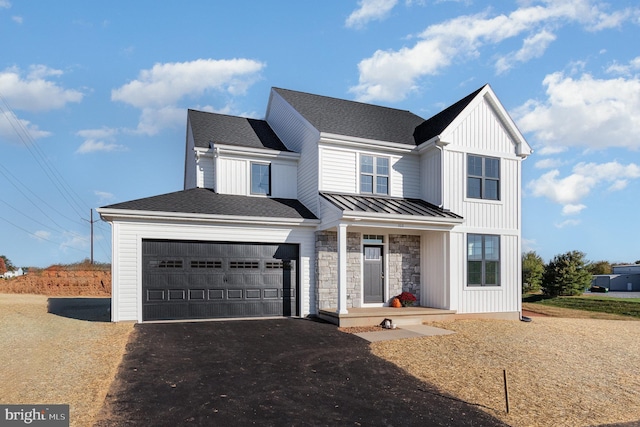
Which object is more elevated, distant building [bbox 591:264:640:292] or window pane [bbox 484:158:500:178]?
window pane [bbox 484:158:500:178]

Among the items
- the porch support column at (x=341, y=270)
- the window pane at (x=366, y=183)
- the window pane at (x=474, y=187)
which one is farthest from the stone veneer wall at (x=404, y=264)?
the porch support column at (x=341, y=270)

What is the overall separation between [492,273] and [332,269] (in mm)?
5931

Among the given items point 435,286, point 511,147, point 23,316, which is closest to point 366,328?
point 435,286

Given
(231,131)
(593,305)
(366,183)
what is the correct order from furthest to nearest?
(593,305) < (231,131) < (366,183)

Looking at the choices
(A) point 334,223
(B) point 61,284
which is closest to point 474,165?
(A) point 334,223

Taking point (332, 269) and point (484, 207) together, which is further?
point (484, 207)

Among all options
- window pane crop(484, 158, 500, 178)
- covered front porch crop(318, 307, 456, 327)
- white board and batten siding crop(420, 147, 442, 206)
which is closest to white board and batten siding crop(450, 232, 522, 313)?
covered front porch crop(318, 307, 456, 327)

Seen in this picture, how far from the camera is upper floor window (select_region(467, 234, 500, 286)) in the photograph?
583 inches

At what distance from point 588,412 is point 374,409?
3.14 meters

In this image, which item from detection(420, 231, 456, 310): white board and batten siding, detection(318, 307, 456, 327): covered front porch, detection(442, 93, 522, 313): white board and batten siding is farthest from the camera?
→ detection(442, 93, 522, 313): white board and batten siding

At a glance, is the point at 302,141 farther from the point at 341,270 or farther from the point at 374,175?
the point at 341,270

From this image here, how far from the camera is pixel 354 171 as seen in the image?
14.9 metres

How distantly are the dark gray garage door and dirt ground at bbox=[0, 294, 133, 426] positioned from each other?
1.45 metres

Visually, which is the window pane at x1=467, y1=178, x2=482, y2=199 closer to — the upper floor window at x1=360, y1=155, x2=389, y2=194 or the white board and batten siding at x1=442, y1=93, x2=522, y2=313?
the white board and batten siding at x1=442, y1=93, x2=522, y2=313
